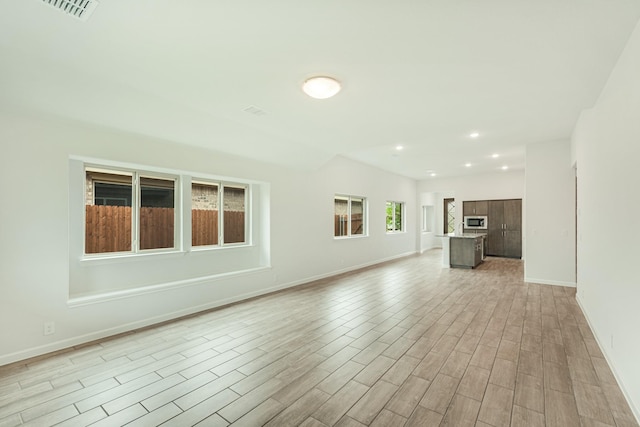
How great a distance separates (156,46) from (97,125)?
1.67 m

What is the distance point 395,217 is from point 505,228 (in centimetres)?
364

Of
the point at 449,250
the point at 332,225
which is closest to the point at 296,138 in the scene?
the point at 332,225

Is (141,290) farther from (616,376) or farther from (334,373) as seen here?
(616,376)

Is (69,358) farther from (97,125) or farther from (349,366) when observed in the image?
(349,366)

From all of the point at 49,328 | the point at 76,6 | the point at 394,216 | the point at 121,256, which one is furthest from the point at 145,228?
the point at 394,216

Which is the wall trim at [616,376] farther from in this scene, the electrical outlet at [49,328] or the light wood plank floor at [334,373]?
the electrical outlet at [49,328]

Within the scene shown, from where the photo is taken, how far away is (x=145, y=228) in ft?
14.0

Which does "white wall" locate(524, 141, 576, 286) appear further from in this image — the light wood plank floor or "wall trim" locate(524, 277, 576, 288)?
the light wood plank floor

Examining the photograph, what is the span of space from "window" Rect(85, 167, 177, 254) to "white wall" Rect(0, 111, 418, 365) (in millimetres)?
347

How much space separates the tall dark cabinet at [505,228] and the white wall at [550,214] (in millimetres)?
4028

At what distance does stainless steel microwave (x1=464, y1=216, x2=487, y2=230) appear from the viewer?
10094 mm

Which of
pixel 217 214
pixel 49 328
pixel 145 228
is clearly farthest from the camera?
pixel 217 214

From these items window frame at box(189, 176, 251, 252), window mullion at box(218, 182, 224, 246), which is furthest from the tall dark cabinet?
window mullion at box(218, 182, 224, 246)

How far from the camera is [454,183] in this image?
10.6 metres
